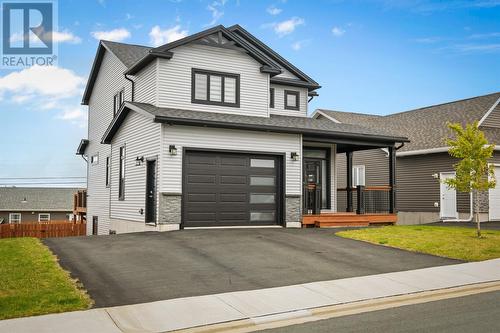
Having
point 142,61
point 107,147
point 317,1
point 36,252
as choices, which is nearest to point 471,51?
point 317,1

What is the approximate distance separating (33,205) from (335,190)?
40714 mm

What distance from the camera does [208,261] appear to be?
11.8 meters

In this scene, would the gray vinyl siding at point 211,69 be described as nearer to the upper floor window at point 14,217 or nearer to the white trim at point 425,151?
the white trim at point 425,151

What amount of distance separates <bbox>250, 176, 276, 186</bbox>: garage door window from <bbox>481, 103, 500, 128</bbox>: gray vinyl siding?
13.5 m

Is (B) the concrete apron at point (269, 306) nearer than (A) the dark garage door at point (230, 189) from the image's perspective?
Yes

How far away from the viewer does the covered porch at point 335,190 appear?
66.1 feet

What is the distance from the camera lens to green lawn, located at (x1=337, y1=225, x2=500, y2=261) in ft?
44.4


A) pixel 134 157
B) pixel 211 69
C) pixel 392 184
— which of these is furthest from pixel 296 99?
pixel 134 157

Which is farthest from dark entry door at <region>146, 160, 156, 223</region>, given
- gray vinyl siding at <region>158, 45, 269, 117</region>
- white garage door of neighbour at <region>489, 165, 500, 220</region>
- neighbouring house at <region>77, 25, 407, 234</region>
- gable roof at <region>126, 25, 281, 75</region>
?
white garage door of neighbour at <region>489, 165, 500, 220</region>

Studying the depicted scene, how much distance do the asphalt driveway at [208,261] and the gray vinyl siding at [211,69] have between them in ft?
17.4

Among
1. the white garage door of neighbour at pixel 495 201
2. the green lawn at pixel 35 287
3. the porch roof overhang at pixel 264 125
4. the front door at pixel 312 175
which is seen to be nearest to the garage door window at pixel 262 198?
the front door at pixel 312 175

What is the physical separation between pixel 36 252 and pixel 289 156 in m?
A: 9.88

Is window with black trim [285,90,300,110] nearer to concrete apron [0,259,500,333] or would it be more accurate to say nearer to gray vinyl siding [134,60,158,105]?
gray vinyl siding [134,60,158,105]

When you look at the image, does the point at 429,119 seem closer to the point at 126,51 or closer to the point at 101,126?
the point at 126,51
